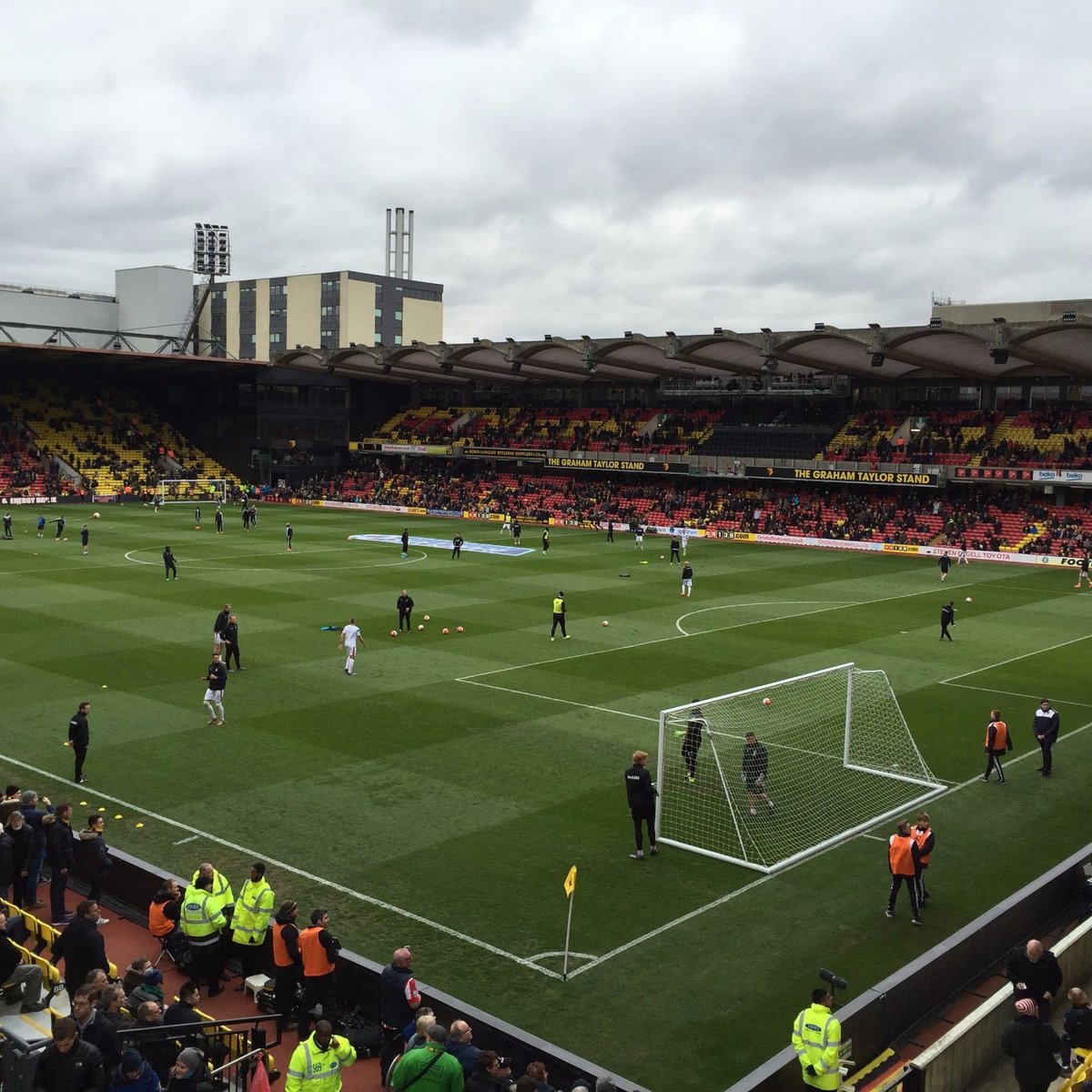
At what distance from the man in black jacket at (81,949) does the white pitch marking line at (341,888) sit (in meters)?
3.72

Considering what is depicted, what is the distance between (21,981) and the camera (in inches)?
406

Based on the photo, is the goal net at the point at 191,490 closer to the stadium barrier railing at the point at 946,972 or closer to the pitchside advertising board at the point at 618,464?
the pitchside advertising board at the point at 618,464

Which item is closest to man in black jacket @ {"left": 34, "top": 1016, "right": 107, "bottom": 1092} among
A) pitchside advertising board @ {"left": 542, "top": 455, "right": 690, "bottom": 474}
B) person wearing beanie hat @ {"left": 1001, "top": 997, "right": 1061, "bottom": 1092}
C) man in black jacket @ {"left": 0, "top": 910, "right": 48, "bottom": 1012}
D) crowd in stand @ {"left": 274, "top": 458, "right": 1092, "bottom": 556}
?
man in black jacket @ {"left": 0, "top": 910, "right": 48, "bottom": 1012}

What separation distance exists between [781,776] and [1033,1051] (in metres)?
10.0

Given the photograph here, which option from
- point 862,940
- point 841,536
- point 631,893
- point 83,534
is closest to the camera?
point 862,940

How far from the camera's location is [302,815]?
661 inches

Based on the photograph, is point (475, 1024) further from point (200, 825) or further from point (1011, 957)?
point (200, 825)

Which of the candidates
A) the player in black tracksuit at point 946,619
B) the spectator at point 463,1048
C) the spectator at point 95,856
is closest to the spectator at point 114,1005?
the spectator at point 463,1048

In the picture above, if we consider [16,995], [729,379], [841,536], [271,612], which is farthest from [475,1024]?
[729,379]

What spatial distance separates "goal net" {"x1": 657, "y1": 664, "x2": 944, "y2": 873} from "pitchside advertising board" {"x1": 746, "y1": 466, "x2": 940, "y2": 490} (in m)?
42.6

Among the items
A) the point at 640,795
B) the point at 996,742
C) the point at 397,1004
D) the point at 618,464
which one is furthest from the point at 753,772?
the point at 618,464

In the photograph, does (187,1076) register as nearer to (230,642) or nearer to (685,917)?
(685,917)

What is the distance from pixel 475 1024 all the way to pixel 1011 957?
5.33 metres

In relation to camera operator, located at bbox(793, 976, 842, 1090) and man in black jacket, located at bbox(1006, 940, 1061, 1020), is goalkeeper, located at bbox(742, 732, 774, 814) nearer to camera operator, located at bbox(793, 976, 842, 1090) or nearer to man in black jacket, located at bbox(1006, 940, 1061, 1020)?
man in black jacket, located at bbox(1006, 940, 1061, 1020)
